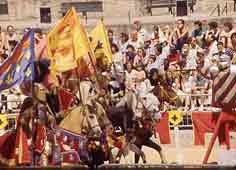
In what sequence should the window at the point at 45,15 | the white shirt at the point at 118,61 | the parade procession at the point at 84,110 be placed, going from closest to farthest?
the parade procession at the point at 84,110, the white shirt at the point at 118,61, the window at the point at 45,15

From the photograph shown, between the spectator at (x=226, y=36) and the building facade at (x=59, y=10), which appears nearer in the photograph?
the spectator at (x=226, y=36)

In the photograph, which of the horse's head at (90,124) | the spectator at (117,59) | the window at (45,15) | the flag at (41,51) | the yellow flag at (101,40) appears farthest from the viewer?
the window at (45,15)

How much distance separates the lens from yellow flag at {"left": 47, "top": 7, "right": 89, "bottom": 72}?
14.7m

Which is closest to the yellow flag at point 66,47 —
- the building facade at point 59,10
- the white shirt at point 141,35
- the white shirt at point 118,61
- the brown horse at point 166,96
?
the brown horse at point 166,96

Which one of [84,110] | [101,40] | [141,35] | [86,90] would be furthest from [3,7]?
[84,110]

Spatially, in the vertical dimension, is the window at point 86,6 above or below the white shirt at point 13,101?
above

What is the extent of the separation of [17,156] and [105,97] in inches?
96.7

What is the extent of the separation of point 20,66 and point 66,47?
1.00 m

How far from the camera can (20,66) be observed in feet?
46.5

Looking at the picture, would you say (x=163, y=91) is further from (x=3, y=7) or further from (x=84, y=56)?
(x=3, y=7)

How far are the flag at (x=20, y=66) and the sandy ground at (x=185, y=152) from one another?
2678 mm

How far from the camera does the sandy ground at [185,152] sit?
50.1 feet

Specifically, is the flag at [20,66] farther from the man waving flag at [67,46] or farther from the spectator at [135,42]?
the spectator at [135,42]

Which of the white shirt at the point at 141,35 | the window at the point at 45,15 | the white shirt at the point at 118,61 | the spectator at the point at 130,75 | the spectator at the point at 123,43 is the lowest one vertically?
the spectator at the point at 130,75
